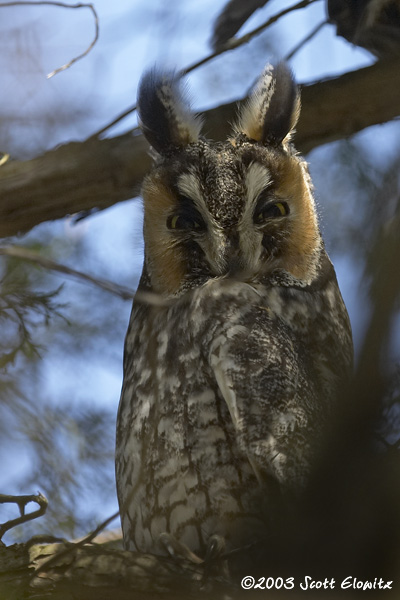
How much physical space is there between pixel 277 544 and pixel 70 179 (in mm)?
1656

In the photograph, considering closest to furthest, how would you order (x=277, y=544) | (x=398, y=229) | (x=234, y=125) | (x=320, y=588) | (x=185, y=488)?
1. (x=398, y=229)
2. (x=320, y=588)
3. (x=277, y=544)
4. (x=185, y=488)
5. (x=234, y=125)

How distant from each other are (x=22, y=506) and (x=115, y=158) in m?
1.40

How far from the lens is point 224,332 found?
217cm

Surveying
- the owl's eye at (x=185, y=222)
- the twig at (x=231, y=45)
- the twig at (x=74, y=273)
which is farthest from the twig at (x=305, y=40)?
the twig at (x=74, y=273)

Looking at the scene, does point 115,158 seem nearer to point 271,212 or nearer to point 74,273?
point 271,212

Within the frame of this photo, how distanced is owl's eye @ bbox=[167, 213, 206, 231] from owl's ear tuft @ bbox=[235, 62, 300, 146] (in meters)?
0.38

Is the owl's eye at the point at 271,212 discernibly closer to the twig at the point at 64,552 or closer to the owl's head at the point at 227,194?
the owl's head at the point at 227,194

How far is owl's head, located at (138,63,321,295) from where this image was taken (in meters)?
2.22

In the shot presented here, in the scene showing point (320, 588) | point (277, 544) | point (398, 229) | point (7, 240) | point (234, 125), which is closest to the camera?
point (398, 229)

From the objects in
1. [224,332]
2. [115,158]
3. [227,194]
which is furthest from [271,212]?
[115,158]

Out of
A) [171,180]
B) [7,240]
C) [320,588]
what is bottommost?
[320,588]

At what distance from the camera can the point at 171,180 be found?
238cm

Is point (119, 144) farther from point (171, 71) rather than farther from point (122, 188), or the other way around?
point (171, 71)

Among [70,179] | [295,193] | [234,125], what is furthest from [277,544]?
[70,179]
